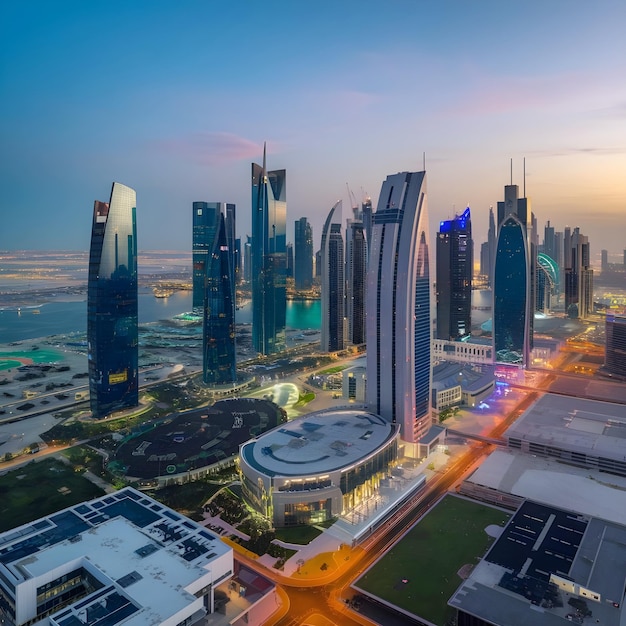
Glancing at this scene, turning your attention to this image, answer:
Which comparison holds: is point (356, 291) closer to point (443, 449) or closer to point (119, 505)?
point (443, 449)

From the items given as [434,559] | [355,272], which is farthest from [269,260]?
[434,559]

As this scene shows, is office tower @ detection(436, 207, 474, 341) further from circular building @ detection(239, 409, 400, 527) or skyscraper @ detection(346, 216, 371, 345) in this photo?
circular building @ detection(239, 409, 400, 527)

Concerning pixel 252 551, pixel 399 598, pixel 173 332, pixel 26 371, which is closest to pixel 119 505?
pixel 252 551

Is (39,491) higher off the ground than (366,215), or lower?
lower

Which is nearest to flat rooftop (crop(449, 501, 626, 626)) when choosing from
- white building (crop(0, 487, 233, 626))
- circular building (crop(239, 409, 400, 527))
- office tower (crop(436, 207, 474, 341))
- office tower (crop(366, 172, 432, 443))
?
circular building (crop(239, 409, 400, 527))

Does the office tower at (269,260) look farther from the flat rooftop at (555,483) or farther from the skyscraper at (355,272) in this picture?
the flat rooftop at (555,483)

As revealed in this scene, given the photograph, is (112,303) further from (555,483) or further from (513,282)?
(513,282)

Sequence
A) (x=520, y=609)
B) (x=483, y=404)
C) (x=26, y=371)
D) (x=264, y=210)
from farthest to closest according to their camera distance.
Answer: (x=264, y=210)
(x=26, y=371)
(x=483, y=404)
(x=520, y=609)
